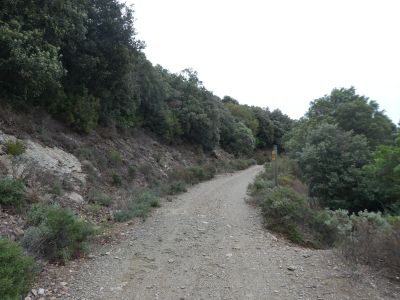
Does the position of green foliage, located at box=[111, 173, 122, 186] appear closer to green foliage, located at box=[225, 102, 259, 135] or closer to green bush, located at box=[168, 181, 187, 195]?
green bush, located at box=[168, 181, 187, 195]

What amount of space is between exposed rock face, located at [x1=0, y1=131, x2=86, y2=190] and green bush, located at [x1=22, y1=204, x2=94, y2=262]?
2327mm

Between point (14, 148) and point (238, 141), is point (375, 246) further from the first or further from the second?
point (238, 141)

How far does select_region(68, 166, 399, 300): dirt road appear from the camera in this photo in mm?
5297

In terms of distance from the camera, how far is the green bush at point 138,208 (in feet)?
32.5

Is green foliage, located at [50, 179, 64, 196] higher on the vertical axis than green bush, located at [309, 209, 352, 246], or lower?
lower

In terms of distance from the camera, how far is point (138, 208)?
10.9 metres

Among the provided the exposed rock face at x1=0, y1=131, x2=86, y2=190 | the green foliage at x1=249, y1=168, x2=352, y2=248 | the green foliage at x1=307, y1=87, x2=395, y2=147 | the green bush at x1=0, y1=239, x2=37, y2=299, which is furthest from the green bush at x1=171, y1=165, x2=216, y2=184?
the green bush at x1=0, y1=239, x2=37, y2=299

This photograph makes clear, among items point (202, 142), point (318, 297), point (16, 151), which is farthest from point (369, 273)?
point (202, 142)

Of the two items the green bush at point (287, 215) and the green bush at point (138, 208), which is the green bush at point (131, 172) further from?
the green bush at point (287, 215)

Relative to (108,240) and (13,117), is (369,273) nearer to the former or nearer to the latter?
(108,240)

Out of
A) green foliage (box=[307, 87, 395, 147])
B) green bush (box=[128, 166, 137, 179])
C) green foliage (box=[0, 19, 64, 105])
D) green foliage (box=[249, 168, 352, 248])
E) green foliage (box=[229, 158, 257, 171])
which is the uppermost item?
green foliage (box=[307, 87, 395, 147])

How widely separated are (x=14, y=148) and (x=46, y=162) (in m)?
1.34

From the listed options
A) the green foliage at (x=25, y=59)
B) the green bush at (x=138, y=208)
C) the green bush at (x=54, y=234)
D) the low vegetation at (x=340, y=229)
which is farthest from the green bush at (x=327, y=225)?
the green foliage at (x=25, y=59)

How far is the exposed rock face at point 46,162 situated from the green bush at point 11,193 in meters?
0.95
